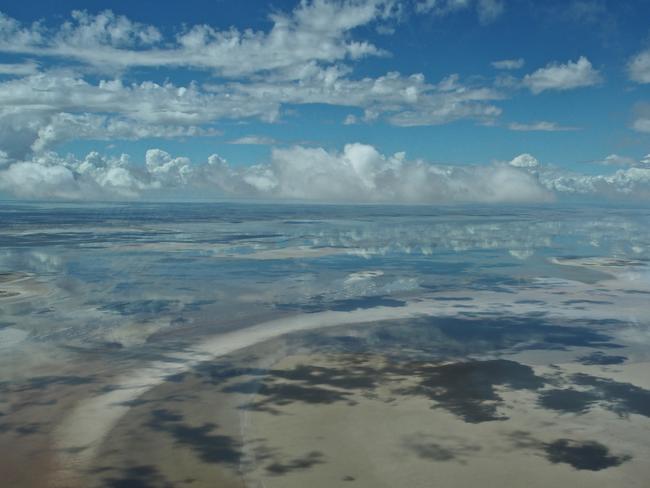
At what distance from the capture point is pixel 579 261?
5284 centimetres

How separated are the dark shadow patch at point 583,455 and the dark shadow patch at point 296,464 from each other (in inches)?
231

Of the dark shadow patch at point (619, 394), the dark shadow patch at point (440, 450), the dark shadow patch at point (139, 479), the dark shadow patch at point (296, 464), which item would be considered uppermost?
the dark shadow patch at point (619, 394)

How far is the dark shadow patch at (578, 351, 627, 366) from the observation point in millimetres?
21938

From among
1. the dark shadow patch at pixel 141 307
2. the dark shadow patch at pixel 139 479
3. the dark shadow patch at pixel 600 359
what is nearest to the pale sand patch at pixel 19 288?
the dark shadow patch at pixel 141 307

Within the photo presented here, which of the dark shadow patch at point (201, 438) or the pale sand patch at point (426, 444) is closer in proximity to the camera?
the pale sand patch at point (426, 444)

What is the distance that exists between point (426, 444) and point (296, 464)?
3.59 meters

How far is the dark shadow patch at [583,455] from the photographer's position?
45.9ft

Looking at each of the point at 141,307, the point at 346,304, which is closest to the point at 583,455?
the point at 346,304

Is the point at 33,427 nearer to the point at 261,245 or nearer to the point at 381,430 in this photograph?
the point at 381,430

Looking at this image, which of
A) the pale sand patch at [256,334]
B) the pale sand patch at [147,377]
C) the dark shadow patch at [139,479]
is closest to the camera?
the dark shadow patch at [139,479]

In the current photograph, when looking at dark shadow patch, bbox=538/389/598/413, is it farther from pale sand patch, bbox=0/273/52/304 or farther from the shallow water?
pale sand patch, bbox=0/273/52/304

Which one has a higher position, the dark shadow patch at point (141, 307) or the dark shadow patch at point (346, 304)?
the dark shadow patch at point (346, 304)

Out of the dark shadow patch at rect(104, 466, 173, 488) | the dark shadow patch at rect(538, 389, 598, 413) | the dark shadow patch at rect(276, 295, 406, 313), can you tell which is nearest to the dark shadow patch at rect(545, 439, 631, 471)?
the dark shadow patch at rect(538, 389, 598, 413)

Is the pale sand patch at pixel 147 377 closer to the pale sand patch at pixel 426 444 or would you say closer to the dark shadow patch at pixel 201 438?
the dark shadow patch at pixel 201 438
